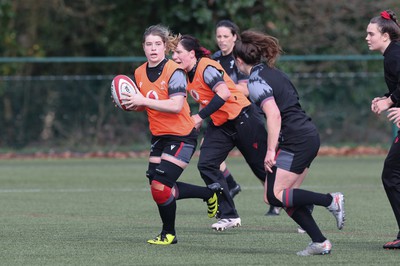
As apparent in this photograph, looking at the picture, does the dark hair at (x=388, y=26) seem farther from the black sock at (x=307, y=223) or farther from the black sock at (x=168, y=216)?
the black sock at (x=168, y=216)

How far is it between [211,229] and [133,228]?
0.76 m

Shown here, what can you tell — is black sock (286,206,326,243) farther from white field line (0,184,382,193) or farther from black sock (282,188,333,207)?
white field line (0,184,382,193)

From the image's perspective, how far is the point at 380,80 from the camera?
21.5 metres

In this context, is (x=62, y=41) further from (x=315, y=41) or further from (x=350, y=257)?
(x=350, y=257)

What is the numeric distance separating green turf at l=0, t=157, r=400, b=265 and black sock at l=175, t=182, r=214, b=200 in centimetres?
36

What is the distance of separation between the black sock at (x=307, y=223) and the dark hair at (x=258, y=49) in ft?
3.74

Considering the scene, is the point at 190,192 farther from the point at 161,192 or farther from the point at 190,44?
the point at 190,44

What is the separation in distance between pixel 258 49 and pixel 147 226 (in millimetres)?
2788

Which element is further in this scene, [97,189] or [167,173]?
[97,189]

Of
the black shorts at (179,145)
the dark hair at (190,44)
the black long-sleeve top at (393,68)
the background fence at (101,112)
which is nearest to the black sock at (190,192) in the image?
the black shorts at (179,145)

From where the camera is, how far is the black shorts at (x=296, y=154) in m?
7.34

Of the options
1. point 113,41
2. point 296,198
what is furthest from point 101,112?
point 296,198

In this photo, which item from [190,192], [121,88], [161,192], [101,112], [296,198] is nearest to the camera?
[296,198]

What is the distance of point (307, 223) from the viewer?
7.33 metres
